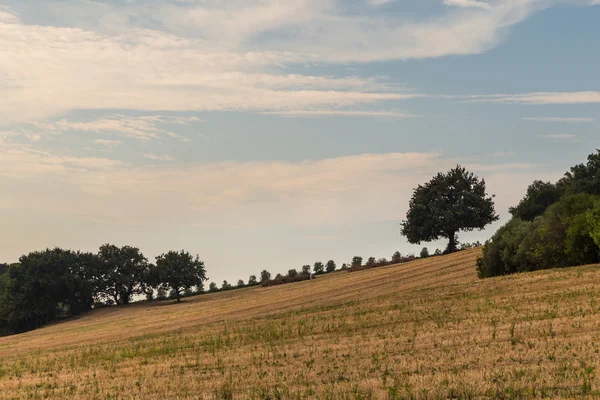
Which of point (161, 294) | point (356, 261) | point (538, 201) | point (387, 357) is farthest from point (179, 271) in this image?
point (387, 357)

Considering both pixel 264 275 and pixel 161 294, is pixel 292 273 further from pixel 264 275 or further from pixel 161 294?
pixel 161 294

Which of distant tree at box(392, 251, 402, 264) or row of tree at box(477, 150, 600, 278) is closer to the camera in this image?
row of tree at box(477, 150, 600, 278)

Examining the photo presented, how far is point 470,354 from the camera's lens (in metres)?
20.3

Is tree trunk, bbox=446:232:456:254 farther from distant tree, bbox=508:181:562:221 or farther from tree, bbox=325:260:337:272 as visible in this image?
tree, bbox=325:260:337:272

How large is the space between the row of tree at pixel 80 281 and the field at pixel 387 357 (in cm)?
6780

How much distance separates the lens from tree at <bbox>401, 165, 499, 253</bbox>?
93.0m

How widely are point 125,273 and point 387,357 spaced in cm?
10077

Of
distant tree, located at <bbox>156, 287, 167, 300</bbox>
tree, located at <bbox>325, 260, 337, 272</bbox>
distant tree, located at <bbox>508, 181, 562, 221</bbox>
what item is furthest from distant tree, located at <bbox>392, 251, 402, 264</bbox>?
distant tree, located at <bbox>156, 287, 167, 300</bbox>

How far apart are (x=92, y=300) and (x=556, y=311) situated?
101m

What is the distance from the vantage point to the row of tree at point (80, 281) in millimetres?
106562

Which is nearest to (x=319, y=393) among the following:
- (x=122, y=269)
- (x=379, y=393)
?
(x=379, y=393)

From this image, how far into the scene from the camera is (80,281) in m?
112

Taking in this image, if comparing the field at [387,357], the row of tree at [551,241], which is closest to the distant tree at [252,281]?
the row of tree at [551,241]

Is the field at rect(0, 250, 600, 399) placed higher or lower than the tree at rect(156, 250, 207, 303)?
lower
